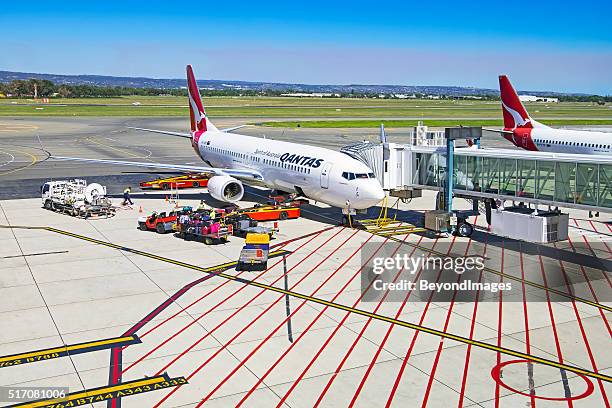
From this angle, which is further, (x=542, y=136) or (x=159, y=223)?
(x=542, y=136)

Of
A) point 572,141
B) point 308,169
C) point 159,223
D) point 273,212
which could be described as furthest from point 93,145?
point 572,141

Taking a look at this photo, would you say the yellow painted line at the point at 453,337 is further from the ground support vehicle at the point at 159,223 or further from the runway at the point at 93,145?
the runway at the point at 93,145

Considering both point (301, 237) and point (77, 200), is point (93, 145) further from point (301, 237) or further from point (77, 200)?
point (301, 237)

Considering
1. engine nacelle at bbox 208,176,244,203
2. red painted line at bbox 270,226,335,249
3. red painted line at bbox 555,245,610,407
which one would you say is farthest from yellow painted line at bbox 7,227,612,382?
engine nacelle at bbox 208,176,244,203

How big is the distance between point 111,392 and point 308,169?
899 inches

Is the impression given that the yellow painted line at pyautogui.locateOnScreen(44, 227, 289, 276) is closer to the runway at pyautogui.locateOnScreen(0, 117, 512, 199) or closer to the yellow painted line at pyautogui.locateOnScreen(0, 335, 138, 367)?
the yellow painted line at pyautogui.locateOnScreen(0, 335, 138, 367)

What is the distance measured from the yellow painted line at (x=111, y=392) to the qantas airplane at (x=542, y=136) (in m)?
45.7

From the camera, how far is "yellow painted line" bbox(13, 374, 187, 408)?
16094 millimetres

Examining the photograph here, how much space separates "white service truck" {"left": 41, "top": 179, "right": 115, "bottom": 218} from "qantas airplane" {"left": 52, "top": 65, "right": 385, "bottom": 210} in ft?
17.1

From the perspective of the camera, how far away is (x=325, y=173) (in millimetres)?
36500

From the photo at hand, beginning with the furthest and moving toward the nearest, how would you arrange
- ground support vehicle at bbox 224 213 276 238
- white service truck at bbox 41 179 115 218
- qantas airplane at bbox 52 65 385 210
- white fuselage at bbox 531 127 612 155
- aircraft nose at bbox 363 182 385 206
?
white fuselage at bbox 531 127 612 155 → white service truck at bbox 41 179 115 218 → qantas airplane at bbox 52 65 385 210 → ground support vehicle at bbox 224 213 276 238 → aircraft nose at bbox 363 182 385 206

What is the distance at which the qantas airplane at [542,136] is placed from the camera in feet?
176

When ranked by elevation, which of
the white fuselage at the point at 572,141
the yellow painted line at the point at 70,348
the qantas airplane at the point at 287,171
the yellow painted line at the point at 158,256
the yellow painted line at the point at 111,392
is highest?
the white fuselage at the point at 572,141

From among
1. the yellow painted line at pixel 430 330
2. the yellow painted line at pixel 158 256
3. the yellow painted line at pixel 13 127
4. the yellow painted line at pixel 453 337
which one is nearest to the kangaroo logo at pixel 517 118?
the yellow painted line at pixel 158 256
